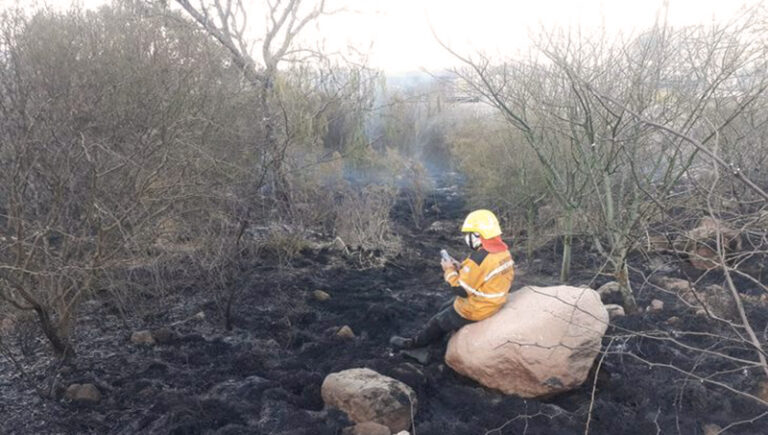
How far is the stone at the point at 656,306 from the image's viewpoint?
649cm

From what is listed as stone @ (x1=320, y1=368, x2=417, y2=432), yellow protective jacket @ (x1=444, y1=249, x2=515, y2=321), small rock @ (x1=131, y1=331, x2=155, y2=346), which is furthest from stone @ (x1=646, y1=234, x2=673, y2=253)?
small rock @ (x1=131, y1=331, x2=155, y2=346)

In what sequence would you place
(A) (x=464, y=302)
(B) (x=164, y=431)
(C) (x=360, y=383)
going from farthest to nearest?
(A) (x=464, y=302) → (C) (x=360, y=383) → (B) (x=164, y=431)

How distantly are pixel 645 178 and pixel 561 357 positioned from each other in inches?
103

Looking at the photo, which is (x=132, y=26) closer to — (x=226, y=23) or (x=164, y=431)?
(x=226, y=23)

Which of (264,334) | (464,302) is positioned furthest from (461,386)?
(264,334)

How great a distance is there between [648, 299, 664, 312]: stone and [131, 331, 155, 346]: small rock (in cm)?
535

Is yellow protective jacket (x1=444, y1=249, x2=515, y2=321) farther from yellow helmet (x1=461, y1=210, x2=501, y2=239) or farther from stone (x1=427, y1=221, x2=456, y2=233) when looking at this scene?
stone (x1=427, y1=221, x2=456, y2=233)

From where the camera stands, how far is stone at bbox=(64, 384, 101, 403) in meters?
4.54

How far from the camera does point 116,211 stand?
4848 mm

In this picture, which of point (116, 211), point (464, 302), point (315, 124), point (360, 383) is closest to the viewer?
point (360, 383)

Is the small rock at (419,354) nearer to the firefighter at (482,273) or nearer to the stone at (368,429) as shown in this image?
the firefighter at (482,273)

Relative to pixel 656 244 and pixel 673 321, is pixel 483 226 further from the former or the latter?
pixel 673 321

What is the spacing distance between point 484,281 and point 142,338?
11.1ft

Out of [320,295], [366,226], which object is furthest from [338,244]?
[320,295]
